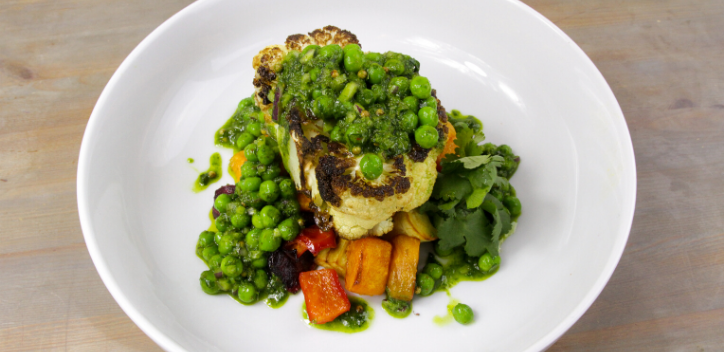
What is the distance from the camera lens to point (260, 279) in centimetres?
351

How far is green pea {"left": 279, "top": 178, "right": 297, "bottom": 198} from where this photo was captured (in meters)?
3.71

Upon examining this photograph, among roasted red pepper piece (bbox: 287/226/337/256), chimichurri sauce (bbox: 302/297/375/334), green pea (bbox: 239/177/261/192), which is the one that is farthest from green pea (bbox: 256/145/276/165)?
chimichurri sauce (bbox: 302/297/375/334)

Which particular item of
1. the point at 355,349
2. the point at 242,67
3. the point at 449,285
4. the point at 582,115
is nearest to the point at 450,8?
the point at 582,115

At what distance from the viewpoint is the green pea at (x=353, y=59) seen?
10.1 feet

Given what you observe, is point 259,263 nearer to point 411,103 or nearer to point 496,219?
point 411,103

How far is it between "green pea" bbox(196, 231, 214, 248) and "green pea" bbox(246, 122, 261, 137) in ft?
3.24

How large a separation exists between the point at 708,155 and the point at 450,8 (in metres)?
2.92

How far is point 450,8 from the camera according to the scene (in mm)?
4516

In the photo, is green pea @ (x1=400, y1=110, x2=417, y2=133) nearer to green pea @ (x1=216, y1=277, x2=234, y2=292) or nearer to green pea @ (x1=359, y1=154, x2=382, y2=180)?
green pea @ (x1=359, y1=154, x2=382, y2=180)

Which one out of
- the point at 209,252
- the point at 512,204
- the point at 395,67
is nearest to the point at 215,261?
the point at 209,252

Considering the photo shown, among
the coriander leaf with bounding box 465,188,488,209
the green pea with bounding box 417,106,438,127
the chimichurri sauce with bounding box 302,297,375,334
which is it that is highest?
the green pea with bounding box 417,106,438,127

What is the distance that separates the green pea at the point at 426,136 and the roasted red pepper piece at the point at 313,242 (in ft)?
3.48

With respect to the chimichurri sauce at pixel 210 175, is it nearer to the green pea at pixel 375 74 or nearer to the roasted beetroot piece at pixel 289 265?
the roasted beetroot piece at pixel 289 265

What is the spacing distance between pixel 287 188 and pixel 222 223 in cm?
59
